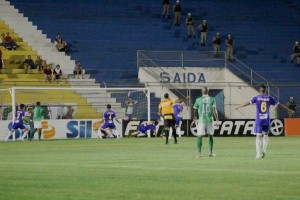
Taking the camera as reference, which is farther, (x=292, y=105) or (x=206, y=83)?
(x=206, y=83)

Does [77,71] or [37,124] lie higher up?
[77,71]

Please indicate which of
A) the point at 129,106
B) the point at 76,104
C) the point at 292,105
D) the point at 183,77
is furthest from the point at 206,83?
the point at 76,104

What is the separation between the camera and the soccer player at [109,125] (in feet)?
145

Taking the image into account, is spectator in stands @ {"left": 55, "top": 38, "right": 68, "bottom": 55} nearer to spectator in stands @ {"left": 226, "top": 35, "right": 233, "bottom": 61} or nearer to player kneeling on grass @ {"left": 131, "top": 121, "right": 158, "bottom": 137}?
player kneeling on grass @ {"left": 131, "top": 121, "right": 158, "bottom": 137}

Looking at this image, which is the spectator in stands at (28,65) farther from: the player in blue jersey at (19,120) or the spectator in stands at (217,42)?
the spectator in stands at (217,42)

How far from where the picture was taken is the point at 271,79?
5588 cm

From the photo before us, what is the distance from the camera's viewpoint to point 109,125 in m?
44.6

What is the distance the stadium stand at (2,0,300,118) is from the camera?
2128 inches

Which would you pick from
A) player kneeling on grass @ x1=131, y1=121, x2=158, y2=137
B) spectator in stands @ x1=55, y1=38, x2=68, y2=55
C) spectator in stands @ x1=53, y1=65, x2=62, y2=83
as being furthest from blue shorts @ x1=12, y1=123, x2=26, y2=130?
spectator in stands @ x1=55, y1=38, x2=68, y2=55

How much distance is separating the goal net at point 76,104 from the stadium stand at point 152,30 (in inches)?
85.8

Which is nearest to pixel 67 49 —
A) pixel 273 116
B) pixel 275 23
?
pixel 273 116

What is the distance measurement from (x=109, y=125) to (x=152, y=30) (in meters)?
14.9

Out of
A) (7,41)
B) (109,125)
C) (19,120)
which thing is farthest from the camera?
(7,41)

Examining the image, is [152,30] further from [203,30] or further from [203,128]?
[203,128]
